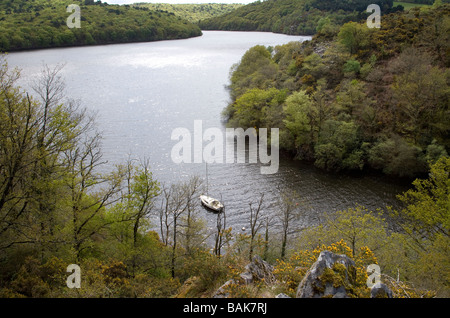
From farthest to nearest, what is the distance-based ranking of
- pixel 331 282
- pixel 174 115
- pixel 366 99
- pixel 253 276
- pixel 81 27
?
1. pixel 81 27
2. pixel 174 115
3. pixel 366 99
4. pixel 253 276
5. pixel 331 282

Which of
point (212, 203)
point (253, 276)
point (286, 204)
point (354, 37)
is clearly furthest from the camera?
point (354, 37)

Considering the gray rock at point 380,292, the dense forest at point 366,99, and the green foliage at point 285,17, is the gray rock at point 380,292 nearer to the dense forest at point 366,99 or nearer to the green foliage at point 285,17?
the dense forest at point 366,99

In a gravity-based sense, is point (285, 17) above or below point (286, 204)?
above

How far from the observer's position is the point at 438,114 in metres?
38.8

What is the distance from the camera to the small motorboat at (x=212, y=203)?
33.1 metres

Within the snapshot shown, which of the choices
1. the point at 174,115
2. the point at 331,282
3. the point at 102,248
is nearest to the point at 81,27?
the point at 174,115

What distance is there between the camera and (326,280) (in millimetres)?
10875

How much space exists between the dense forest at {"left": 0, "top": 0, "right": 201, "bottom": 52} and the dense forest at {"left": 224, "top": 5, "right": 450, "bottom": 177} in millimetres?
81561

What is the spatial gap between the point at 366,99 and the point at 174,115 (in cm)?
3372

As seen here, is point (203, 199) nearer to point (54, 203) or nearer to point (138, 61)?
point (54, 203)

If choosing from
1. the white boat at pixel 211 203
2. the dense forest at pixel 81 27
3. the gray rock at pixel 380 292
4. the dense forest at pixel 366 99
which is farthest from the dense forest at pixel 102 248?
the dense forest at pixel 81 27

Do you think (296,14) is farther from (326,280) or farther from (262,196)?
(326,280)

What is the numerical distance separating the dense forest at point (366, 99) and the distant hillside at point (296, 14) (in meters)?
29.9

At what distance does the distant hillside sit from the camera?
4250 inches
